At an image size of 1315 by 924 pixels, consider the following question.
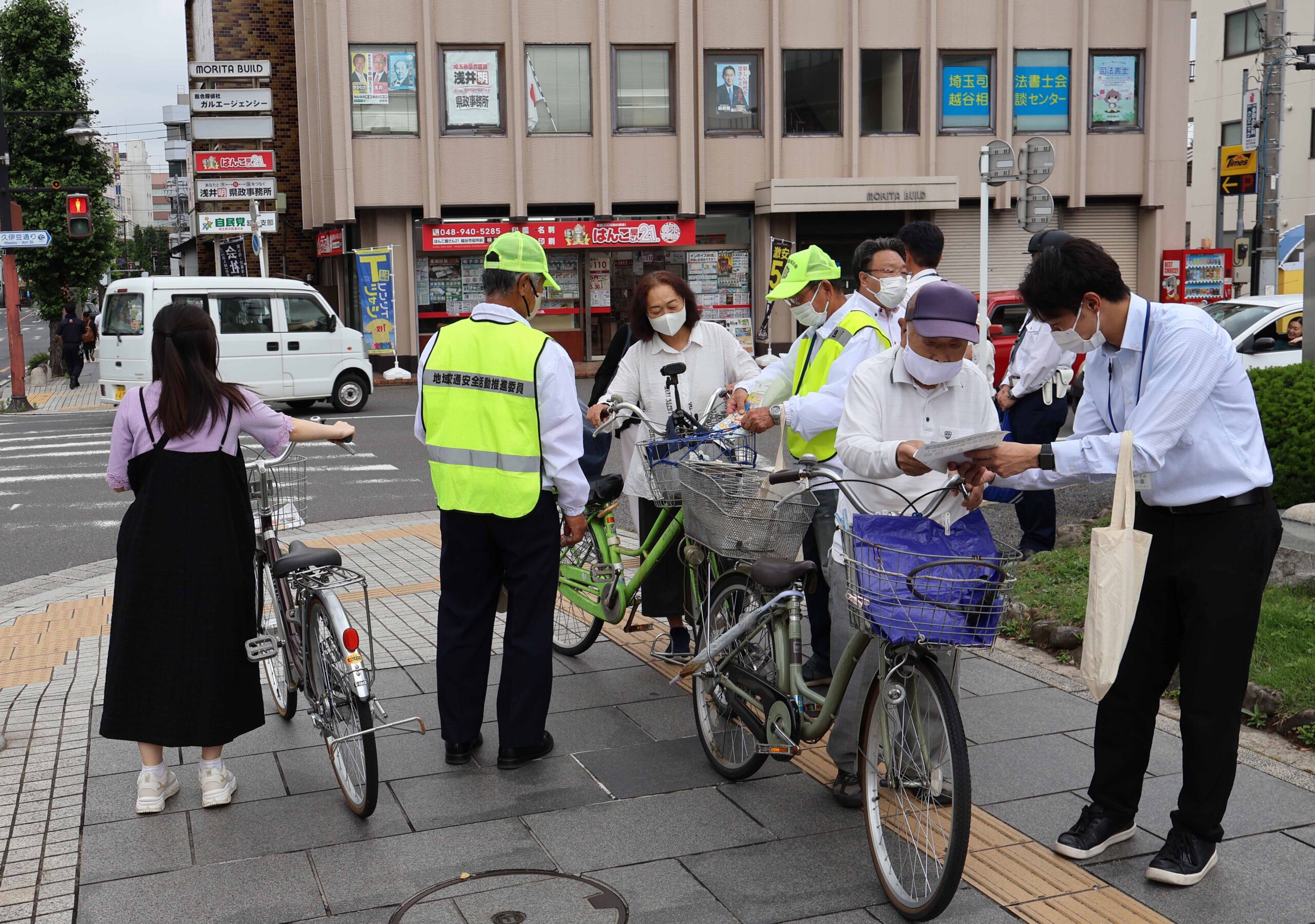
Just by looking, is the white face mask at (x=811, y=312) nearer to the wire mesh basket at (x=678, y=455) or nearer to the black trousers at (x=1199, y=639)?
the wire mesh basket at (x=678, y=455)

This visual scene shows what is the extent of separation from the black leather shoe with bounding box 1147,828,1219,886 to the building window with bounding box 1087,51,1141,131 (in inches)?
1139

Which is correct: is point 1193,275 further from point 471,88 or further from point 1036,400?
point 1036,400

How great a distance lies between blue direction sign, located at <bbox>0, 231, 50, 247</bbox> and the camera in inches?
843

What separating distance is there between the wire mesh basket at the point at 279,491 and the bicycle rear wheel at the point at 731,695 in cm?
164

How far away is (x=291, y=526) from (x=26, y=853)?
144cm

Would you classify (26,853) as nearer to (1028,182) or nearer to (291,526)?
(291,526)

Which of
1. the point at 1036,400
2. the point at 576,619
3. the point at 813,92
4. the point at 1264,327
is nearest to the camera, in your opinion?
the point at 576,619

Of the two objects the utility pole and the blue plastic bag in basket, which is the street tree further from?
the blue plastic bag in basket

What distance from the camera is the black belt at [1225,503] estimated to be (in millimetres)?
3541

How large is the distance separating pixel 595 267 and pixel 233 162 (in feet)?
26.4

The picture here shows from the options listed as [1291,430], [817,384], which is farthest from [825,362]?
[1291,430]

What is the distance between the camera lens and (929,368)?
3.83 meters

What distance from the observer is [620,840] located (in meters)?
4.11

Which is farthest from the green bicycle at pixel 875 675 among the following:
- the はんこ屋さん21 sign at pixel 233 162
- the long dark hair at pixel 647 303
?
Result: the はんこ屋さん21 sign at pixel 233 162
